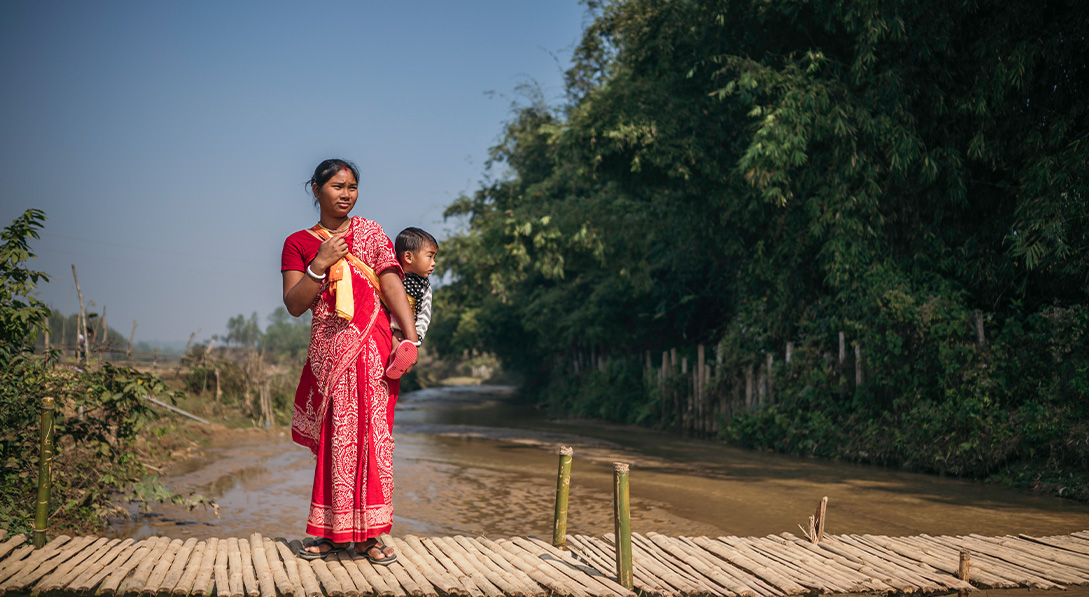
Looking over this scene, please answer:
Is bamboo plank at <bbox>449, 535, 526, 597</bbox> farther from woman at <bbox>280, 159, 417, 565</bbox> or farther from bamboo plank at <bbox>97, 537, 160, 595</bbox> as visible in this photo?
bamboo plank at <bbox>97, 537, 160, 595</bbox>

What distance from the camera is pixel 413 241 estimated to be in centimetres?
427

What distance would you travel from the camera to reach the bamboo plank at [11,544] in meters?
4.15

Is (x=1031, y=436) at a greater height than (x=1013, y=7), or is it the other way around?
(x=1013, y=7)

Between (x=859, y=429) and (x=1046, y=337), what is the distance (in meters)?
2.76

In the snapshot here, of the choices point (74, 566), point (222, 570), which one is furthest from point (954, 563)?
point (74, 566)

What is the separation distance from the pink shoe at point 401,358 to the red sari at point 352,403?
0.28 ft

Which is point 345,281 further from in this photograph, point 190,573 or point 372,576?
point 190,573

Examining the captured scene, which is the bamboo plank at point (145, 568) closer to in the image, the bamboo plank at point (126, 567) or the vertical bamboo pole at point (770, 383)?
the bamboo plank at point (126, 567)

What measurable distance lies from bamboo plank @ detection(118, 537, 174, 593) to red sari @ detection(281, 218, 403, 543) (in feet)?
2.63

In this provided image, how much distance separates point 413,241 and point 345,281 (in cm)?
45

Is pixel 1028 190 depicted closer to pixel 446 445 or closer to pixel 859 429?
pixel 859 429

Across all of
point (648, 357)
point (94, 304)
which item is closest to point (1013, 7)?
point (648, 357)

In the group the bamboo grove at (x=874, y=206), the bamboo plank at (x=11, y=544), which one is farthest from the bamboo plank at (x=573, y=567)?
the bamboo grove at (x=874, y=206)

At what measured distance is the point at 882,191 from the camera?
1085 cm
